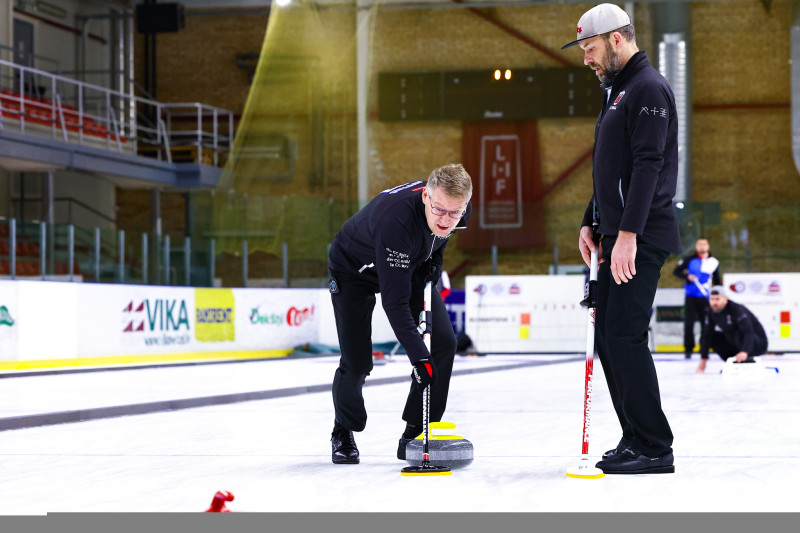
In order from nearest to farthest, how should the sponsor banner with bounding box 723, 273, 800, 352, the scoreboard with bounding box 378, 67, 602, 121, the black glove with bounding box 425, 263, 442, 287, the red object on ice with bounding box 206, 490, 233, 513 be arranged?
1. the red object on ice with bounding box 206, 490, 233, 513
2. the black glove with bounding box 425, 263, 442, 287
3. the sponsor banner with bounding box 723, 273, 800, 352
4. the scoreboard with bounding box 378, 67, 602, 121

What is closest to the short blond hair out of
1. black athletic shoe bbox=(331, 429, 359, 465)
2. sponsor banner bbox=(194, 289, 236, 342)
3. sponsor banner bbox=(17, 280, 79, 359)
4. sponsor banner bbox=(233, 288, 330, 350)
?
black athletic shoe bbox=(331, 429, 359, 465)

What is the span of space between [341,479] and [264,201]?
1630 cm

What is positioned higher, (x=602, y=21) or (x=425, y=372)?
(x=602, y=21)

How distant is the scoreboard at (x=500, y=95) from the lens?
2462 cm

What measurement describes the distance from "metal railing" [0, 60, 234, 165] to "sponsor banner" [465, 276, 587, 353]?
8.43m

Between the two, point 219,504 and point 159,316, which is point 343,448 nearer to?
point 219,504

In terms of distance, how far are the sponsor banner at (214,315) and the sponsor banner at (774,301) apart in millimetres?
8152

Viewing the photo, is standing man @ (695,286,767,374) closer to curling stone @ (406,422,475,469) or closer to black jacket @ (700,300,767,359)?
black jacket @ (700,300,767,359)

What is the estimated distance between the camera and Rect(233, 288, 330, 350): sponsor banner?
18.8 metres

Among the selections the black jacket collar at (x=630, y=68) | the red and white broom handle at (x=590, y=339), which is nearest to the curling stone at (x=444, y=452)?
the red and white broom handle at (x=590, y=339)

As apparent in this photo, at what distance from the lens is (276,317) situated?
63.6ft

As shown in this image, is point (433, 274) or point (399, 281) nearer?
point (399, 281)

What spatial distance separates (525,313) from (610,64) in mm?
15641

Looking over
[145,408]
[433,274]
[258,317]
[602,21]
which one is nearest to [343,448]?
[433,274]
